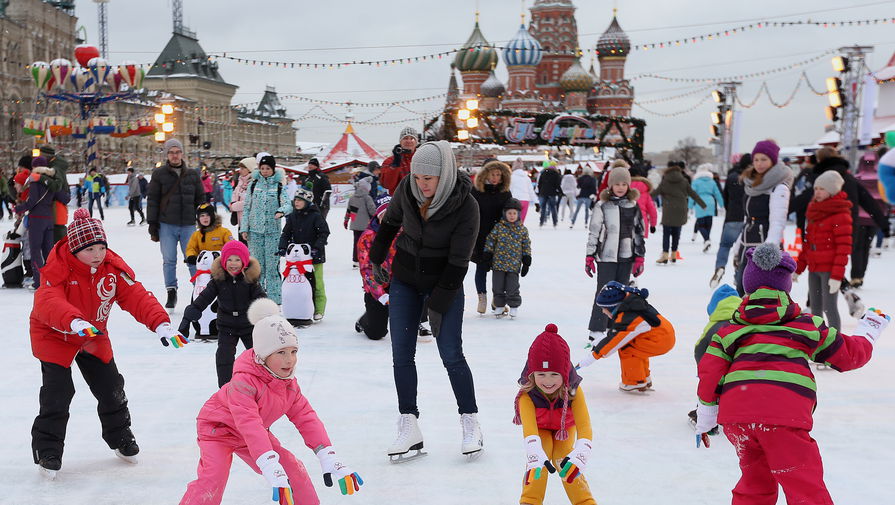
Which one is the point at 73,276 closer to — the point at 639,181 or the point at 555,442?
the point at 555,442

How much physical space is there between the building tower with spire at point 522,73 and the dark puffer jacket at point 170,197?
59826mm

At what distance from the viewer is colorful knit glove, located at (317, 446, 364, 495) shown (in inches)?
101

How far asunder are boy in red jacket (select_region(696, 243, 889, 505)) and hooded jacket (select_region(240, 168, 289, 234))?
204 inches

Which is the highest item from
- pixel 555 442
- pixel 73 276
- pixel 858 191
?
pixel 858 191

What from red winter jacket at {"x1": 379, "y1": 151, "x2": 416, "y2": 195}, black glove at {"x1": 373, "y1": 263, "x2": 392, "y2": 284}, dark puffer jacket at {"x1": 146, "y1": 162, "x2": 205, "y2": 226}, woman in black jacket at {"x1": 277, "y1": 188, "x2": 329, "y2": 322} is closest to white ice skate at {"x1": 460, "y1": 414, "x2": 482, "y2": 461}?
black glove at {"x1": 373, "y1": 263, "x2": 392, "y2": 284}

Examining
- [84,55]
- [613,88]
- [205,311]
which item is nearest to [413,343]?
[205,311]

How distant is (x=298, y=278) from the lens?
684 centimetres

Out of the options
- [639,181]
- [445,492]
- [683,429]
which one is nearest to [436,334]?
[445,492]

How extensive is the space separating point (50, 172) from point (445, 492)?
698 centimetres

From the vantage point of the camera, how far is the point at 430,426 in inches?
163

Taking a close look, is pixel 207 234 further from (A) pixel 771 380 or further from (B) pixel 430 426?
(A) pixel 771 380

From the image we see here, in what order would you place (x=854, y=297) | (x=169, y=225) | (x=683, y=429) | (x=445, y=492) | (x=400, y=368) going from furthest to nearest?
(x=169, y=225) < (x=854, y=297) < (x=683, y=429) < (x=400, y=368) < (x=445, y=492)

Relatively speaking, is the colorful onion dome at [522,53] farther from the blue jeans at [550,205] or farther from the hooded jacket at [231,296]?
the hooded jacket at [231,296]

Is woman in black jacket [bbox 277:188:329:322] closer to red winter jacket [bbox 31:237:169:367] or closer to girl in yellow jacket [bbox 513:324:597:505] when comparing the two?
red winter jacket [bbox 31:237:169:367]
